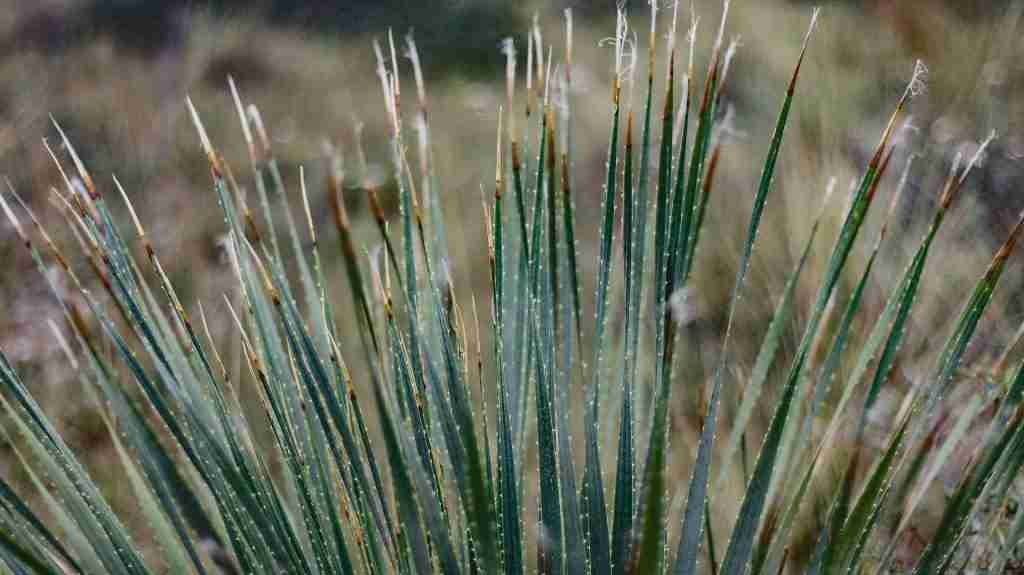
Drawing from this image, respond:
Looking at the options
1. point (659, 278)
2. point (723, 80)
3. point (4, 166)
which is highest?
point (723, 80)

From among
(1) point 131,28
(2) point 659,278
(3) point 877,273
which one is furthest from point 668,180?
(1) point 131,28

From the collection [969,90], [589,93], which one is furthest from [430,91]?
[969,90]

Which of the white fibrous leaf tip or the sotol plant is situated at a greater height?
the white fibrous leaf tip

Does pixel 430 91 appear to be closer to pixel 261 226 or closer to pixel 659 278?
pixel 261 226

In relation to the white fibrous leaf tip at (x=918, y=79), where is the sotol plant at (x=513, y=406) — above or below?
below

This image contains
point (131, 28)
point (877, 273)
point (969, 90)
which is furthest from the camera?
point (131, 28)

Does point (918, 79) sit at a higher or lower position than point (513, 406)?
higher

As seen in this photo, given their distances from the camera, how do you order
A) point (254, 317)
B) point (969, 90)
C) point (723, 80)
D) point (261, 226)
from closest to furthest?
point (723, 80) → point (254, 317) → point (969, 90) → point (261, 226)

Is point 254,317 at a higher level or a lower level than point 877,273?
higher

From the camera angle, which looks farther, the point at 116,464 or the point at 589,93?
the point at 589,93
